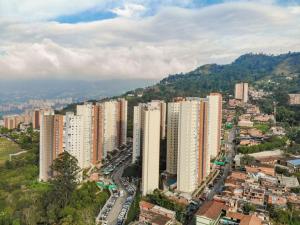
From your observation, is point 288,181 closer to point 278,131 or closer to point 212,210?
point 212,210

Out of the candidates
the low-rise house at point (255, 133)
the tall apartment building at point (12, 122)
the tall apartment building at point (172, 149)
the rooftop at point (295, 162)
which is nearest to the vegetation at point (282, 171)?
the rooftop at point (295, 162)

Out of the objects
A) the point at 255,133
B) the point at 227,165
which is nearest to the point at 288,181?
the point at 227,165

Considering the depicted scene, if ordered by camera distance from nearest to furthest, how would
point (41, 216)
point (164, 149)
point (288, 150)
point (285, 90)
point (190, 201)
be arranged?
point (41, 216), point (190, 201), point (164, 149), point (288, 150), point (285, 90)

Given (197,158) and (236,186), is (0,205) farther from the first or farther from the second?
(236,186)

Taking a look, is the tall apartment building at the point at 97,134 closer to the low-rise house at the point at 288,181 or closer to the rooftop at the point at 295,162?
the low-rise house at the point at 288,181

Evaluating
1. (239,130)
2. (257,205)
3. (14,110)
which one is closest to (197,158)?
(257,205)

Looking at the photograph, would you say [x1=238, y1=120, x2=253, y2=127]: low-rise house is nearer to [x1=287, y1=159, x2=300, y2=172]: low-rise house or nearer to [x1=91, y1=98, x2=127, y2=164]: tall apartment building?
[x1=287, y1=159, x2=300, y2=172]: low-rise house
